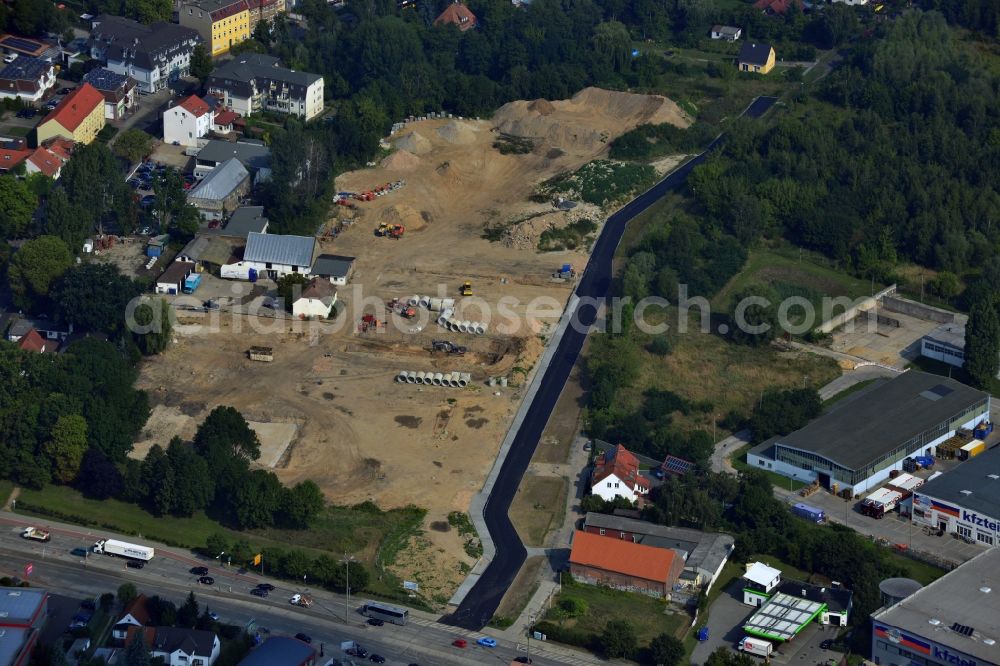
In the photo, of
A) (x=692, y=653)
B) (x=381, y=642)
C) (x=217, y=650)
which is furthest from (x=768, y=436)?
(x=217, y=650)

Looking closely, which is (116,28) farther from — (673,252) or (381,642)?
(381,642)

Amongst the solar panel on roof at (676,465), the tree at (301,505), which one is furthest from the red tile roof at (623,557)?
the tree at (301,505)

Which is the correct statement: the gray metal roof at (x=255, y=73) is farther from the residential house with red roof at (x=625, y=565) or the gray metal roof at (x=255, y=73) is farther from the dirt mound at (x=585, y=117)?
the residential house with red roof at (x=625, y=565)

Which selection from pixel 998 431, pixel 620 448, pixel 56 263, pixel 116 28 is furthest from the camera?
pixel 116 28

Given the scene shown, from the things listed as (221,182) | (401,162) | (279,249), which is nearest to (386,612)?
(279,249)

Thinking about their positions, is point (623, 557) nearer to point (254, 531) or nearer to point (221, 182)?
point (254, 531)

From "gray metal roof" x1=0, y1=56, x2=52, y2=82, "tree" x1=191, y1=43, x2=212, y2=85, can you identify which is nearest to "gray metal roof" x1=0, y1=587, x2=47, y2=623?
"gray metal roof" x1=0, y1=56, x2=52, y2=82
